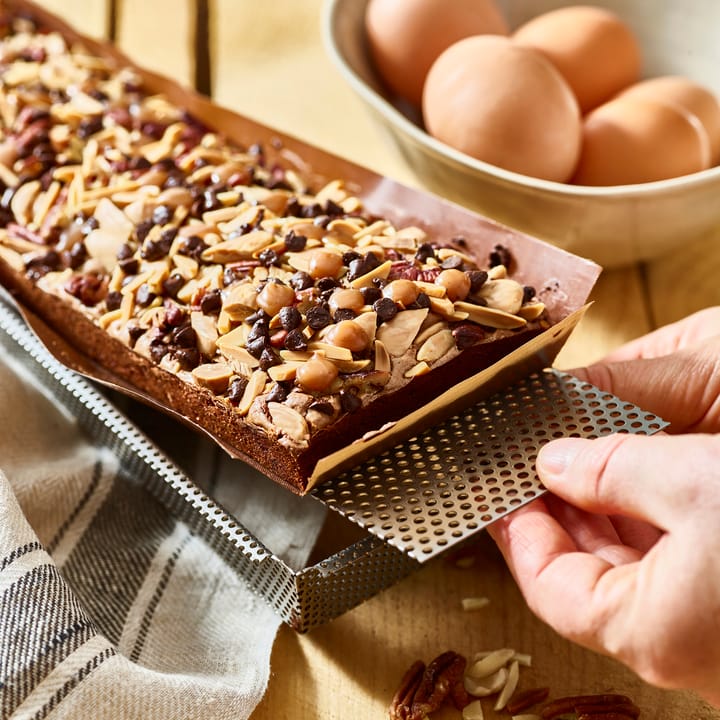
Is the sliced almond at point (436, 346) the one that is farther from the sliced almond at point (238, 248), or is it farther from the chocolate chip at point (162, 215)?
the chocolate chip at point (162, 215)

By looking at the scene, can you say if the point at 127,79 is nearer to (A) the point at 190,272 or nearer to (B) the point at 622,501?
(A) the point at 190,272

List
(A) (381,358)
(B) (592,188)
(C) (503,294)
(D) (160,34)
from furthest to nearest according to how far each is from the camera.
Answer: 1. (D) (160,34)
2. (B) (592,188)
3. (C) (503,294)
4. (A) (381,358)

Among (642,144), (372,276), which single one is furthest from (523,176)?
(372,276)

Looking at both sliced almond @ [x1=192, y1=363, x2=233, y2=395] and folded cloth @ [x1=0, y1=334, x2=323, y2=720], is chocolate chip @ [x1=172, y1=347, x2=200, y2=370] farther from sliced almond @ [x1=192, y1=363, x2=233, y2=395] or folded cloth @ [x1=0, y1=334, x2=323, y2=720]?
folded cloth @ [x1=0, y1=334, x2=323, y2=720]

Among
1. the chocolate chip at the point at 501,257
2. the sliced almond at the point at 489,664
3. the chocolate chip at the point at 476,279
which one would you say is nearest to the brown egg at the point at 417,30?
the chocolate chip at the point at 501,257

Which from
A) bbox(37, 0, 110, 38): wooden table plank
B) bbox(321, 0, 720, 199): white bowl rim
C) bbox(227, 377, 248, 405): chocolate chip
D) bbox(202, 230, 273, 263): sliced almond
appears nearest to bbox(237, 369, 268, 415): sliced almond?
bbox(227, 377, 248, 405): chocolate chip

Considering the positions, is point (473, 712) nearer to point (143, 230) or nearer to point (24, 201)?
point (143, 230)
